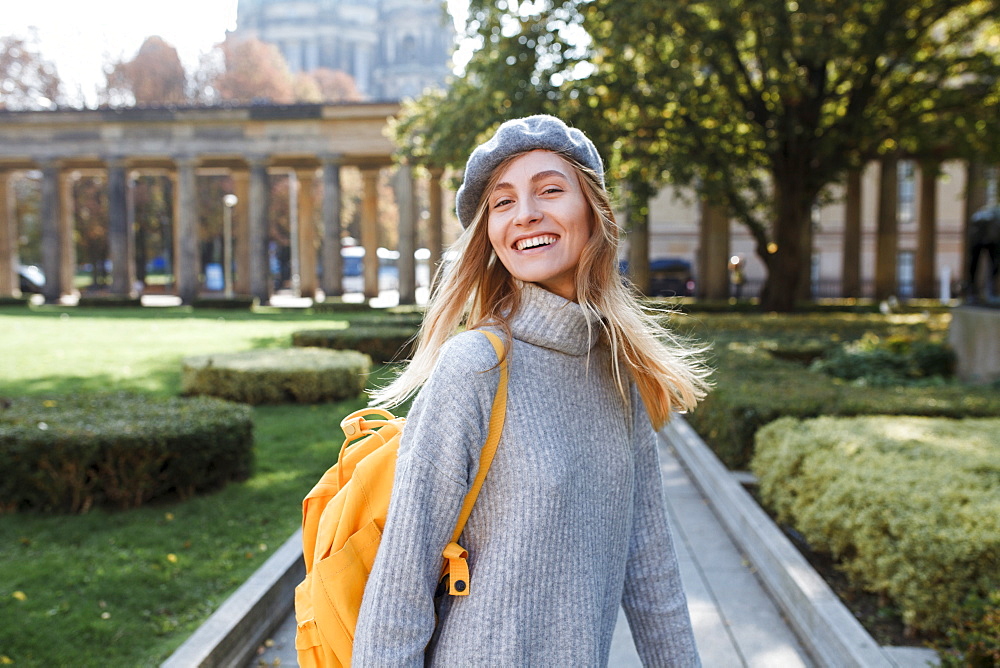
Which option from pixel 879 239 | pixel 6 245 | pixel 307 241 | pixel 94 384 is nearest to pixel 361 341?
pixel 94 384

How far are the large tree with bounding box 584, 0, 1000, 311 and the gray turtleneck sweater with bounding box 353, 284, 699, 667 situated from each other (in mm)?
14917

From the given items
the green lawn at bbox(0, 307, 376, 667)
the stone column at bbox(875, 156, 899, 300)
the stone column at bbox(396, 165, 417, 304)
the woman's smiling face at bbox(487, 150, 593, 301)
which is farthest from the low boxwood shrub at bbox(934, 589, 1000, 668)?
the stone column at bbox(396, 165, 417, 304)

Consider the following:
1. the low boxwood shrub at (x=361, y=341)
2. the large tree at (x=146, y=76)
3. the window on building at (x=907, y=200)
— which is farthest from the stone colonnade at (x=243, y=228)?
the window on building at (x=907, y=200)

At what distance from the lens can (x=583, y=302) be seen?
2.06 m

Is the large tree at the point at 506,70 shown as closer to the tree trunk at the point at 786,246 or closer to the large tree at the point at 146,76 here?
the tree trunk at the point at 786,246

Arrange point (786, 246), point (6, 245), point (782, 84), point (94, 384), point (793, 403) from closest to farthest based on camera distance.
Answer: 1. point (793, 403)
2. point (94, 384)
3. point (782, 84)
4. point (786, 246)
5. point (6, 245)

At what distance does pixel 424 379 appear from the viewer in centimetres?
212

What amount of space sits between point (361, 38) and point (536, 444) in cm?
12621

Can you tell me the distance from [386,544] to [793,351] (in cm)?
1312

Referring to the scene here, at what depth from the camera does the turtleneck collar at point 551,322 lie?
2.00 metres

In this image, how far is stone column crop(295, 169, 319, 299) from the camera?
39.2 meters

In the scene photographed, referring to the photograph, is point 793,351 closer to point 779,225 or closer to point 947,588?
point 779,225

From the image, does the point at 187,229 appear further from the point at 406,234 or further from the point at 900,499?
the point at 900,499

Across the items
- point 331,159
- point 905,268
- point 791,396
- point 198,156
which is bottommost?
point 791,396
